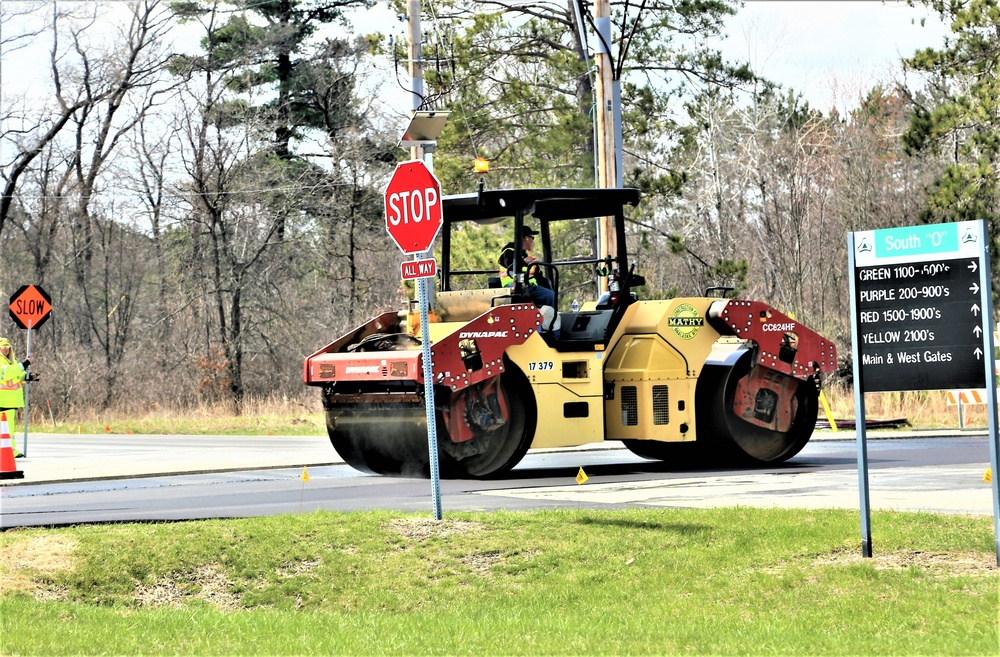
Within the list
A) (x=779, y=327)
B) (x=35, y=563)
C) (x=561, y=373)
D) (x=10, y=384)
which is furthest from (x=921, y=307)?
(x=10, y=384)

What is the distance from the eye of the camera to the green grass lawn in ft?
28.2

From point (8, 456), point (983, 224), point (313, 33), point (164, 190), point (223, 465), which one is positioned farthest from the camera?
point (313, 33)

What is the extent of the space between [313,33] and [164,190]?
7827 mm

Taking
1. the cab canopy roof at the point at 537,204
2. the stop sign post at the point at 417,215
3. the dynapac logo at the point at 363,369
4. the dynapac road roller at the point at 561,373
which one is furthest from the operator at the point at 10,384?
the stop sign post at the point at 417,215

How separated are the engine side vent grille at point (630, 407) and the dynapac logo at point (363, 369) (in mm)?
3214

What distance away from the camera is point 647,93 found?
3484 centimetres

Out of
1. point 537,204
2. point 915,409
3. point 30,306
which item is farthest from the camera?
point 915,409

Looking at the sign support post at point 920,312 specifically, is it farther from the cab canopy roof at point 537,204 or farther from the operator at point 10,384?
the operator at point 10,384

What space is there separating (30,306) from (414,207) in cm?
1800

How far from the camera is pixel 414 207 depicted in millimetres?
12281

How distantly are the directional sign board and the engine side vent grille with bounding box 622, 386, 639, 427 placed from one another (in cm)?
717

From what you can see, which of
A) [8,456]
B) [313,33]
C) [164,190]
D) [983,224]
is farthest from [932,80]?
[983,224]

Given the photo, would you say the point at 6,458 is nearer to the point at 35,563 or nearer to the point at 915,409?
the point at 35,563

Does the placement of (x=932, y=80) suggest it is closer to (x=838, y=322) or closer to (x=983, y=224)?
(x=838, y=322)
